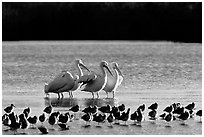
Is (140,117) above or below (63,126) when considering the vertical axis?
above

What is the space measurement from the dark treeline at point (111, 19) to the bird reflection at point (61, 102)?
21604 millimetres

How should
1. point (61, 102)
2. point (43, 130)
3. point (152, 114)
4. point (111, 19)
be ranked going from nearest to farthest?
point (43, 130), point (152, 114), point (61, 102), point (111, 19)

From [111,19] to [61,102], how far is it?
24.5m

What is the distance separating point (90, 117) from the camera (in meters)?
10.9

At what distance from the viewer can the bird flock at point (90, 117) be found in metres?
10.5

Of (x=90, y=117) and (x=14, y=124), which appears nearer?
(x=14, y=124)

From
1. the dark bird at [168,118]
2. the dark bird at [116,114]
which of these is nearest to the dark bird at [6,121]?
the dark bird at [116,114]

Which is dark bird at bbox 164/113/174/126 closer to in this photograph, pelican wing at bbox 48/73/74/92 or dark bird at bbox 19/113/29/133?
dark bird at bbox 19/113/29/133

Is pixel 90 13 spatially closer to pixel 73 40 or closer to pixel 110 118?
pixel 73 40

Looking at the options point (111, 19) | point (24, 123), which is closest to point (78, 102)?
point (24, 123)

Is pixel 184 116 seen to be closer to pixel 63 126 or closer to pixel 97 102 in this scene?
pixel 63 126

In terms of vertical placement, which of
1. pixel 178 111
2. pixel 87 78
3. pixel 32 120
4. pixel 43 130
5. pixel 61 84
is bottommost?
pixel 43 130

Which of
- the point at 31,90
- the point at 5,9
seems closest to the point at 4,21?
the point at 5,9

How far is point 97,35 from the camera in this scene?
43.5 meters
